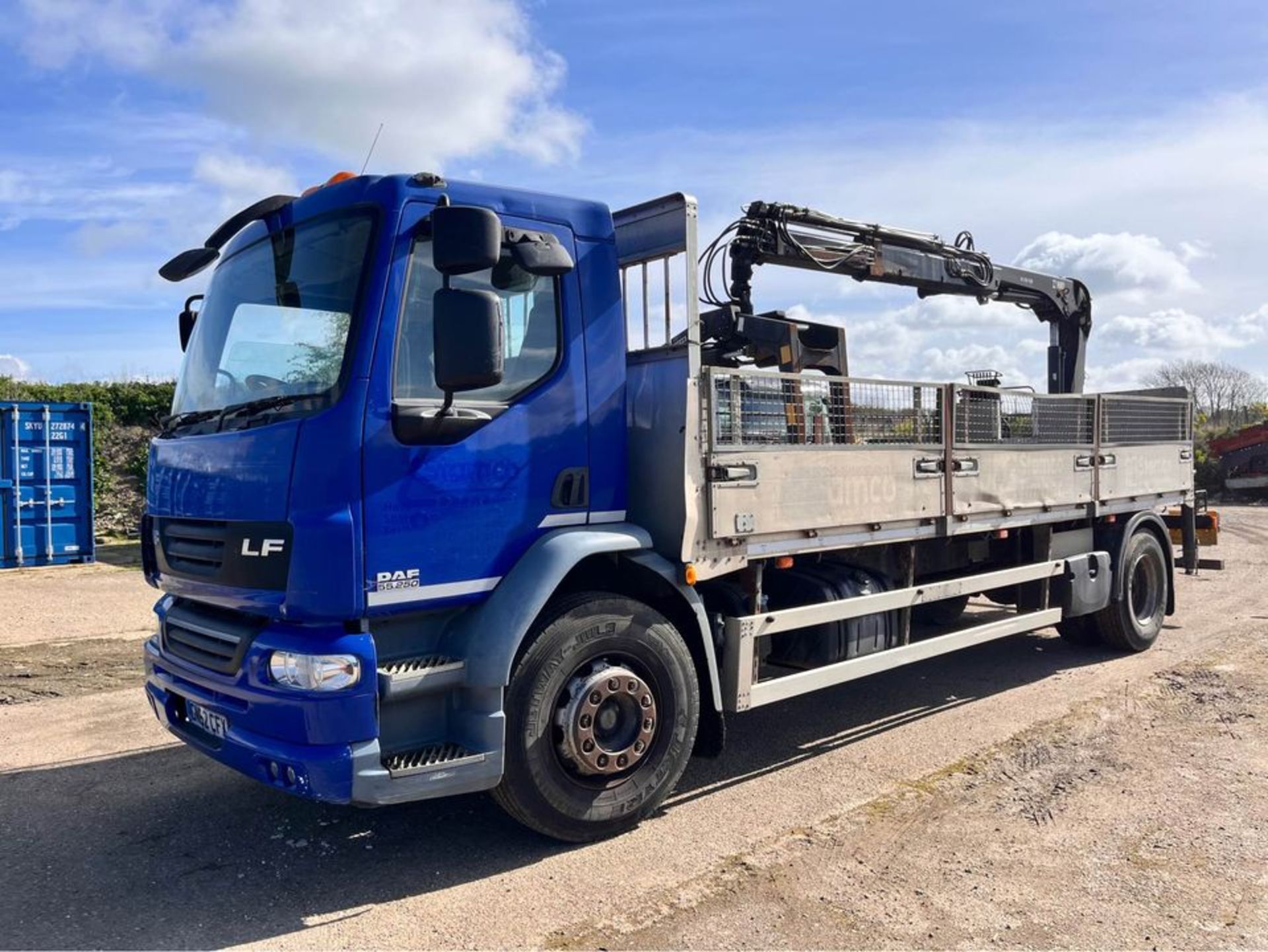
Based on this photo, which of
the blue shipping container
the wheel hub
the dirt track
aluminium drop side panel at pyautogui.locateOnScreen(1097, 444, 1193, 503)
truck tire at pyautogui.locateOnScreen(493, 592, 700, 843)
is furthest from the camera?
the blue shipping container

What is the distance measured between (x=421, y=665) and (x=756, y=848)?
5.43 ft

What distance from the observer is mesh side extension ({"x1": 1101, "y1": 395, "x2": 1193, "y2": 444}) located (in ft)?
24.8

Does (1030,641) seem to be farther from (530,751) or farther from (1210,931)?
(530,751)

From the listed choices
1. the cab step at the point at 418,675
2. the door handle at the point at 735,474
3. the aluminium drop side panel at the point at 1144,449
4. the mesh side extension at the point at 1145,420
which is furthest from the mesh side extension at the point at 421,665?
the mesh side extension at the point at 1145,420

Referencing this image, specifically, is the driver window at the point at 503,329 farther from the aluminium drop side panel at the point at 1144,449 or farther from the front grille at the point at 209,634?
the aluminium drop side panel at the point at 1144,449

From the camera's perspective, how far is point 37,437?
13070mm

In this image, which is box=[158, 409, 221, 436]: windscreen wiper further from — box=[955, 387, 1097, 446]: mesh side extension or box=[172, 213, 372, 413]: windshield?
box=[955, 387, 1097, 446]: mesh side extension

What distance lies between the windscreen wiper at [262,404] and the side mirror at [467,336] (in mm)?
528

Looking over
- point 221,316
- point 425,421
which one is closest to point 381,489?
point 425,421

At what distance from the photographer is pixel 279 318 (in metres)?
3.96

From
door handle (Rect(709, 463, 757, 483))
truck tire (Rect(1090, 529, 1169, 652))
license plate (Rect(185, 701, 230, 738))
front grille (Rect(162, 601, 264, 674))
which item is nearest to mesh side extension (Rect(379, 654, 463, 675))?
front grille (Rect(162, 601, 264, 674))

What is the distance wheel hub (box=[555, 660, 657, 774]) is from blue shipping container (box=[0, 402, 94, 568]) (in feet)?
39.6

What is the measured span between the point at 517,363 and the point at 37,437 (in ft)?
39.4

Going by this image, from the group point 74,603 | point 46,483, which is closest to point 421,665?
point 74,603
